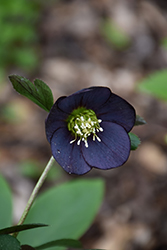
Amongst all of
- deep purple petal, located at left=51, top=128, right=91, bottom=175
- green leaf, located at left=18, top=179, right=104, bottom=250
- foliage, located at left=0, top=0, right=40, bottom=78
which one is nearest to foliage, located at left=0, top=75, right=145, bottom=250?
green leaf, located at left=18, top=179, right=104, bottom=250

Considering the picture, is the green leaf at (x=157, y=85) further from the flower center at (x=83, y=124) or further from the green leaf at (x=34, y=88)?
the green leaf at (x=34, y=88)

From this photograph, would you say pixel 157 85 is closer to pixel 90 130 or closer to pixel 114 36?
pixel 90 130

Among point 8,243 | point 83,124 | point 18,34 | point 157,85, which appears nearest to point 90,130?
point 83,124

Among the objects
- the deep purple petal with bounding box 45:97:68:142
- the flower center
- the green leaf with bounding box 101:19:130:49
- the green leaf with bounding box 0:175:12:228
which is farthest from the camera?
the green leaf with bounding box 101:19:130:49

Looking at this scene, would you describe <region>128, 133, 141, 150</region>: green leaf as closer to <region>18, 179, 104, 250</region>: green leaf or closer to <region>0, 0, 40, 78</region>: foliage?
<region>18, 179, 104, 250</region>: green leaf

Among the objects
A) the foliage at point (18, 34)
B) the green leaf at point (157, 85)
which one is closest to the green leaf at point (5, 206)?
the green leaf at point (157, 85)

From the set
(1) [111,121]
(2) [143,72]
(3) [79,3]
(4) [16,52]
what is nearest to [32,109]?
(4) [16,52]
